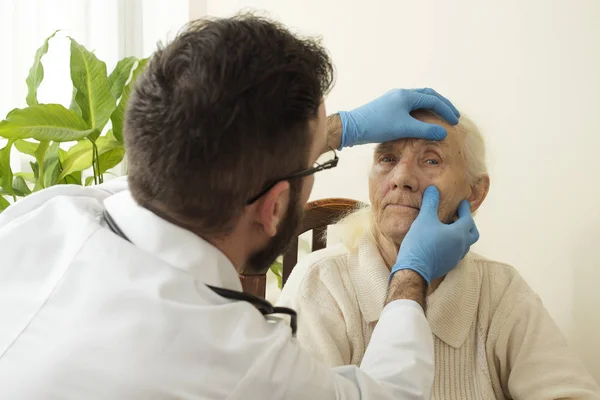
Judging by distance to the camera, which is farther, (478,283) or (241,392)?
(478,283)

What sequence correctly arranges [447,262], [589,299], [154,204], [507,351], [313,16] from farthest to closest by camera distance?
[313,16]
[589,299]
[507,351]
[447,262]
[154,204]

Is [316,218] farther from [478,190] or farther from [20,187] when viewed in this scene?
[20,187]

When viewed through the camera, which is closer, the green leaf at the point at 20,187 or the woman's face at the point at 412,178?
the woman's face at the point at 412,178

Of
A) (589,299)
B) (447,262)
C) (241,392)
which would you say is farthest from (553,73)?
(241,392)

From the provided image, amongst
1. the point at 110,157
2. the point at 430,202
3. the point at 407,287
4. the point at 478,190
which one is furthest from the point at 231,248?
the point at 110,157

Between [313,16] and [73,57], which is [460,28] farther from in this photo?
[73,57]

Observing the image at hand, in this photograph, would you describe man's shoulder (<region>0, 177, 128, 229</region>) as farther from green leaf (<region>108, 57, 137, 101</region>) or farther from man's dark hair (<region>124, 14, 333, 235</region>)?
green leaf (<region>108, 57, 137, 101</region>)

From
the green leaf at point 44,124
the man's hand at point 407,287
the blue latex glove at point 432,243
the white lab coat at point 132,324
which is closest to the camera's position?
the white lab coat at point 132,324

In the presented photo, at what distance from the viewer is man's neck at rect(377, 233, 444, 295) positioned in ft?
5.57

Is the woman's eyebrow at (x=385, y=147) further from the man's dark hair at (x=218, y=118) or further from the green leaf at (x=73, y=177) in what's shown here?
the green leaf at (x=73, y=177)

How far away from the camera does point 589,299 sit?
2.00m

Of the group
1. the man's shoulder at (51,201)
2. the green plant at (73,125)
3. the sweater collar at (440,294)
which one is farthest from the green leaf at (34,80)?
the sweater collar at (440,294)

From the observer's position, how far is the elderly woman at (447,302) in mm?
1574

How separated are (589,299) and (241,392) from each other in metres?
1.35
